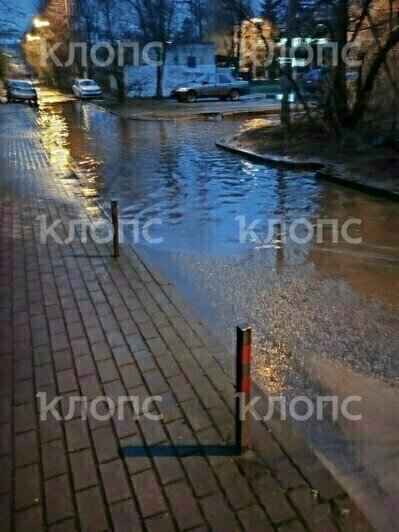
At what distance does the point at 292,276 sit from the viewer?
5711mm

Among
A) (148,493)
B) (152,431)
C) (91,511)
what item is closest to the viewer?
(91,511)

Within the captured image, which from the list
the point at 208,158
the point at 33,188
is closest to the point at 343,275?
the point at 33,188

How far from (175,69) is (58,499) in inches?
1591

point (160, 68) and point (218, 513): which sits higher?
point (160, 68)

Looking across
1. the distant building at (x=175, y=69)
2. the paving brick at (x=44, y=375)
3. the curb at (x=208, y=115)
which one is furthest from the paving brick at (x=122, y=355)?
the distant building at (x=175, y=69)

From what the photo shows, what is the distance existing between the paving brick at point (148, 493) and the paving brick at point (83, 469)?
0.24 meters

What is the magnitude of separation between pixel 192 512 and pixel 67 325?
239 centimetres

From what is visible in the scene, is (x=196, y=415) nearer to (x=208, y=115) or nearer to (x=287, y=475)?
(x=287, y=475)

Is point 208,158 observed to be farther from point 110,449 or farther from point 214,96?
point 214,96

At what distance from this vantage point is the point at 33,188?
10.2m

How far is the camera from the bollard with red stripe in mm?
2605

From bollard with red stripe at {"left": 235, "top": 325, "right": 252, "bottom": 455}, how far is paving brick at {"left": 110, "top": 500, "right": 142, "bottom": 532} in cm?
72

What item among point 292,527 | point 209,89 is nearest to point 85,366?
point 292,527

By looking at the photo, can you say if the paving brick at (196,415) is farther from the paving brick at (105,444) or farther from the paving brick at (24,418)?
the paving brick at (24,418)
